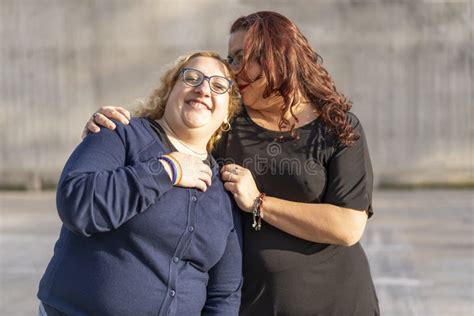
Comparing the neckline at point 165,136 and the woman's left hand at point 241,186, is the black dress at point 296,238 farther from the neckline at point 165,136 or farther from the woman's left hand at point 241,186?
the neckline at point 165,136

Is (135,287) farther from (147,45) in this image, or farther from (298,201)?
(147,45)

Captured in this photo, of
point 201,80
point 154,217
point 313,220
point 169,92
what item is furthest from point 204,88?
point 313,220

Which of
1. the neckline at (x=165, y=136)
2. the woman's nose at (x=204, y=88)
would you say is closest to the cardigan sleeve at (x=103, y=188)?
the neckline at (x=165, y=136)

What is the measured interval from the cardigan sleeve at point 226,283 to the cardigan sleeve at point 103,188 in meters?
0.35

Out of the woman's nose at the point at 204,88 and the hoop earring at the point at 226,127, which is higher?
the woman's nose at the point at 204,88

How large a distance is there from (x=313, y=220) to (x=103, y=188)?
2.25 feet

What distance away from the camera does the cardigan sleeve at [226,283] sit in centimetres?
213

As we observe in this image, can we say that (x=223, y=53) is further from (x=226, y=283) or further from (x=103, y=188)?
(x=103, y=188)

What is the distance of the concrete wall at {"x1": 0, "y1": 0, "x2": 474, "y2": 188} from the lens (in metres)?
11.2

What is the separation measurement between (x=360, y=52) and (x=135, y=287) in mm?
9817

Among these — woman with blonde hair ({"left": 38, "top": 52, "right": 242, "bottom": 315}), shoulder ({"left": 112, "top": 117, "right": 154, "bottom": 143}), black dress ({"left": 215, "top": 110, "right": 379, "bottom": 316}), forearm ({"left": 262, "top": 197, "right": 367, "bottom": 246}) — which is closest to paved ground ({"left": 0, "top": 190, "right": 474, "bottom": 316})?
black dress ({"left": 215, "top": 110, "right": 379, "bottom": 316})

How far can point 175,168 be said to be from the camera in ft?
6.42

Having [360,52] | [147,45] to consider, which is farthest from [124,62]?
[360,52]

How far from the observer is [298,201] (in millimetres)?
2260
